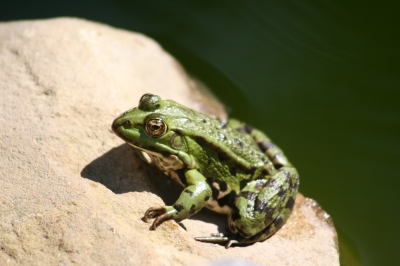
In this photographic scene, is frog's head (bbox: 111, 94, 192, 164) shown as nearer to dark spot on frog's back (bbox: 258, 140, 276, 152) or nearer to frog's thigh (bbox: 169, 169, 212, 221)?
frog's thigh (bbox: 169, 169, 212, 221)

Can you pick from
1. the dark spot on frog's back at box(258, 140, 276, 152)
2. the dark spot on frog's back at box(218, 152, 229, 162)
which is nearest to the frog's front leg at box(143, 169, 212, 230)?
the dark spot on frog's back at box(218, 152, 229, 162)

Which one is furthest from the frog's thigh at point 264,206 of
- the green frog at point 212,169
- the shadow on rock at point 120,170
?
the shadow on rock at point 120,170

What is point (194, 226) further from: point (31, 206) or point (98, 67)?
point (98, 67)

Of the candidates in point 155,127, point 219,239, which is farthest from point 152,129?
point 219,239

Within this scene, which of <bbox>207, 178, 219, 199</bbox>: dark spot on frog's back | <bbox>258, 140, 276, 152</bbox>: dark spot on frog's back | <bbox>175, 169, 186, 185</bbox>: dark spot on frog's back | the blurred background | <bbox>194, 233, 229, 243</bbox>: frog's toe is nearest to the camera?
<bbox>194, 233, 229, 243</bbox>: frog's toe

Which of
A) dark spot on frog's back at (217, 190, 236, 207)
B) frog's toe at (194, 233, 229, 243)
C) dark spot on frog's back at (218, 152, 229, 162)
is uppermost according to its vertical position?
dark spot on frog's back at (218, 152, 229, 162)

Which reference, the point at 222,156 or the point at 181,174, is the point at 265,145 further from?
the point at 181,174
